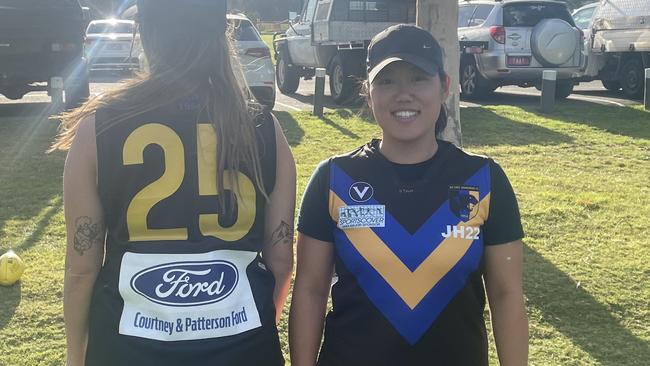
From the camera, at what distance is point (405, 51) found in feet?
7.26

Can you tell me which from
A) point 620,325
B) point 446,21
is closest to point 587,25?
point 446,21

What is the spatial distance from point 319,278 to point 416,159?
45cm

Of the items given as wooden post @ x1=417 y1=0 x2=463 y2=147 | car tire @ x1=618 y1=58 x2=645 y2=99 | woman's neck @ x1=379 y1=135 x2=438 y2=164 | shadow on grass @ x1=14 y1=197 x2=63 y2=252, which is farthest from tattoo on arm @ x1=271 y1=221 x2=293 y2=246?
car tire @ x1=618 y1=58 x2=645 y2=99

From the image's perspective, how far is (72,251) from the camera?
6.36 ft

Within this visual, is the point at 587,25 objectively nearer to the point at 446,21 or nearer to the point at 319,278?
the point at 446,21

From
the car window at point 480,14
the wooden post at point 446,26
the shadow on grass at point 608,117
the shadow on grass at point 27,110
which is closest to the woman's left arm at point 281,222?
the wooden post at point 446,26

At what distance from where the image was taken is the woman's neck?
2180mm

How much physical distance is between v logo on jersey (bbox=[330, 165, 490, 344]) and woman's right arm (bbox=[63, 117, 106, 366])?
0.69 m

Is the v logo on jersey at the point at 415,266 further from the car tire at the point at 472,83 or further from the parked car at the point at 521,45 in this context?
the car tire at the point at 472,83

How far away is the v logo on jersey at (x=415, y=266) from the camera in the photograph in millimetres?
2053

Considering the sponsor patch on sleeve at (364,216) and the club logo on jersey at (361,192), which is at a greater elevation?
the club logo on jersey at (361,192)

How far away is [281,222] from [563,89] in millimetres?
12623

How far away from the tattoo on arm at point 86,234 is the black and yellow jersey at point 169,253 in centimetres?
6

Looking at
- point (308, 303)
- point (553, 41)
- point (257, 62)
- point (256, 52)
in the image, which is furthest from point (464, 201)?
point (553, 41)
